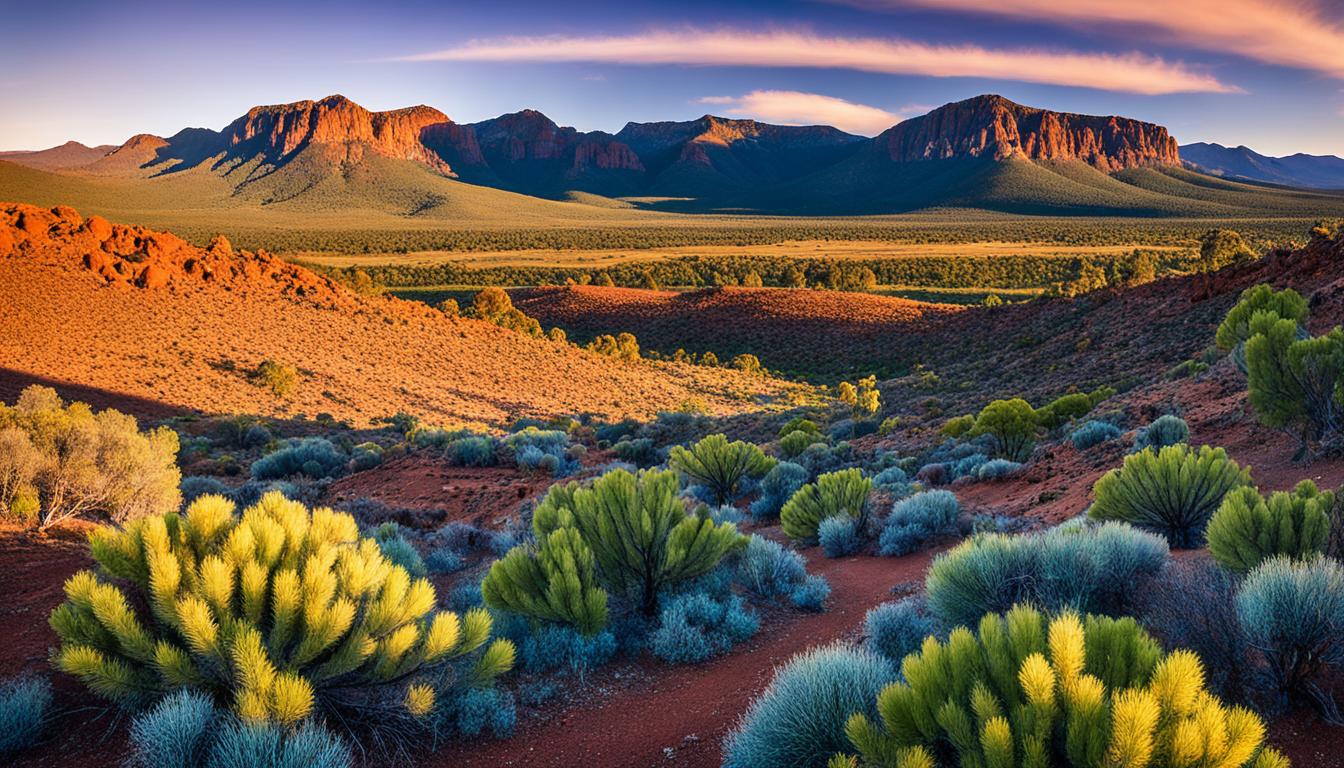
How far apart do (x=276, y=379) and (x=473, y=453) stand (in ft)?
44.2

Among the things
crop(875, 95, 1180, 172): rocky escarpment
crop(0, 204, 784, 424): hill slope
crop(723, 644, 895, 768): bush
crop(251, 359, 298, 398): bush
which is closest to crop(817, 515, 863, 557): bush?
crop(723, 644, 895, 768): bush

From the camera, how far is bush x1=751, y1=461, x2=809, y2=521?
36.9ft

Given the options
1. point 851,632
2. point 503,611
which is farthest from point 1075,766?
point 503,611

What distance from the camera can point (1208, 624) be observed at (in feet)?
11.3

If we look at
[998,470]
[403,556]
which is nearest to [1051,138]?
[998,470]

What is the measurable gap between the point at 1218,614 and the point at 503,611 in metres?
4.47

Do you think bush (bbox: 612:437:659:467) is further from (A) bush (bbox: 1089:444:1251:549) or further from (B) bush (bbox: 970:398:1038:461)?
(A) bush (bbox: 1089:444:1251:549)

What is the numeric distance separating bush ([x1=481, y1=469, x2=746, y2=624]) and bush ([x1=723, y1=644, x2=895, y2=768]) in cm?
223

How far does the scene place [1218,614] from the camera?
3.48m

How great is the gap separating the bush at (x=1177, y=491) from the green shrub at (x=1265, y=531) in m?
2.02

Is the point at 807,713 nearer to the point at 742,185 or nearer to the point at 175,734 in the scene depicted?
the point at 175,734

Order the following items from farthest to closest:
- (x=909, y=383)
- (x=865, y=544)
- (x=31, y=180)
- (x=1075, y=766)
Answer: (x=31, y=180), (x=909, y=383), (x=865, y=544), (x=1075, y=766)

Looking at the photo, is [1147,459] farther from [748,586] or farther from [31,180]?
[31,180]

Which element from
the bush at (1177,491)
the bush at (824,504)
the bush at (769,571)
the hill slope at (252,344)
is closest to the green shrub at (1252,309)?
the bush at (1177,491)
